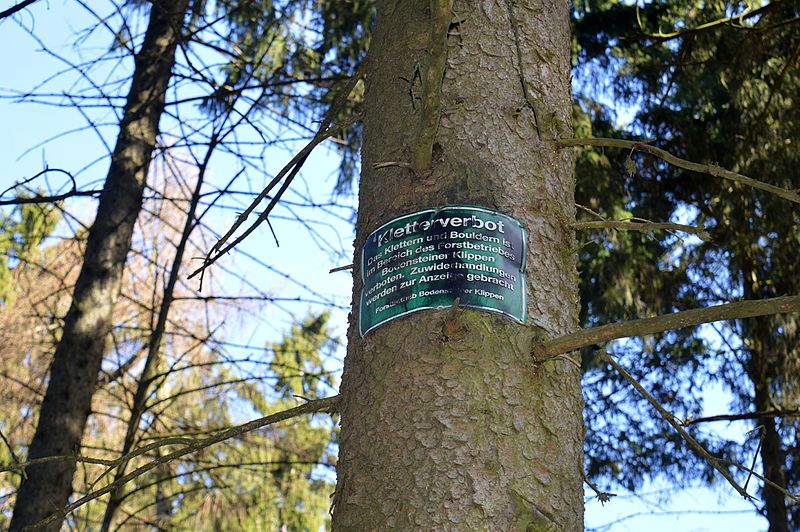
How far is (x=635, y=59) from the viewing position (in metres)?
6.16

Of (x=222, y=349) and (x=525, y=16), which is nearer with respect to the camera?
(x=525, y=16)

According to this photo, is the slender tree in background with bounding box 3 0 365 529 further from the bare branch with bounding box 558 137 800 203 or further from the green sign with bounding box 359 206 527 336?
the bare branch with bounding box 558 137 800 203

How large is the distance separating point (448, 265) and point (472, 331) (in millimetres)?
128

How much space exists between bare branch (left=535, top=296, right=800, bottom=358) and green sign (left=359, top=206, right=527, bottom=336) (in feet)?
0.49

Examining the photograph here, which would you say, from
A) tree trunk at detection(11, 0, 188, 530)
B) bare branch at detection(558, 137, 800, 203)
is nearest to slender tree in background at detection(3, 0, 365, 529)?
tree trunk at detection(11, 0, 188, 530)

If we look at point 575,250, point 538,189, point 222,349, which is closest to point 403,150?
point 538,189

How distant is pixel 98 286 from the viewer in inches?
152

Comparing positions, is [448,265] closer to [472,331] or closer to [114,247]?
[472,331]

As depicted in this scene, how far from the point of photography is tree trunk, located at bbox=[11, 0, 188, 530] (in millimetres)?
3395

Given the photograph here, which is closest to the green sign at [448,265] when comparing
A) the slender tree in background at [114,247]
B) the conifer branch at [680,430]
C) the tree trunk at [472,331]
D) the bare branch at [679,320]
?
the tree trunk at [472,331]

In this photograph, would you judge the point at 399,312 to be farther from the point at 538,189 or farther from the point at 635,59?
the point at 635,59

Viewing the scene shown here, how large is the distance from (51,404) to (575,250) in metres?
2.65

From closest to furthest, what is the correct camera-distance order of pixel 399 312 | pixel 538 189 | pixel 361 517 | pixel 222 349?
pixel 361 517 → pixel 399 312 → pixel 538 189 → pixel 222 349

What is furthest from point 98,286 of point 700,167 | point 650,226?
point 700,167
